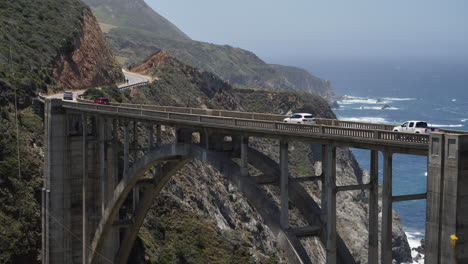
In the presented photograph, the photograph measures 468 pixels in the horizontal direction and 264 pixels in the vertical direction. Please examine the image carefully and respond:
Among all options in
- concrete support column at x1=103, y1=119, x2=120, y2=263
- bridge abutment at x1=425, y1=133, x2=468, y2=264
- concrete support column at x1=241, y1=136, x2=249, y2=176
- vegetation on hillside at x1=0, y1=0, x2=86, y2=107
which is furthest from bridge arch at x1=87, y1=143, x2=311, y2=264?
vegetation on hillside at x1=0, y1=0, x2=86, y2=107

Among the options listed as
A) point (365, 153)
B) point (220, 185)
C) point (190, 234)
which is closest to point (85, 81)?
point (220, 185)

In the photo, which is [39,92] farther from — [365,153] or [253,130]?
[365,153]

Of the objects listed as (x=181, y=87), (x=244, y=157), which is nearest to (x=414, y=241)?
(x=181, y=87)

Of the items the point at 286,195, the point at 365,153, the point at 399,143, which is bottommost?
the point at 365,153

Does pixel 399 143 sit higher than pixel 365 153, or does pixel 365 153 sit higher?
pixel 399 143

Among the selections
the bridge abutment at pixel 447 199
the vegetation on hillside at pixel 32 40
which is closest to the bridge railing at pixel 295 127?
the bridge abutment at pixel 447 199

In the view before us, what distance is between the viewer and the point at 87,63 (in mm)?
83562

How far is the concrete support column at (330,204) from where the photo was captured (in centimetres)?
2798

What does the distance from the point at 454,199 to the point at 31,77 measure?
51511 mm

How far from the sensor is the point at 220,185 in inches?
2842

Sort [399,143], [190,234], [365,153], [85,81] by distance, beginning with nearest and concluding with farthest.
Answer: [399,143]
[190,234]
[85,81]
[365,153]

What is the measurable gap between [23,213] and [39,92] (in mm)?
17189

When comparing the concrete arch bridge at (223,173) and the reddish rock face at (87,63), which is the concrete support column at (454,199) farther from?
the reddish rock face at (87,63)

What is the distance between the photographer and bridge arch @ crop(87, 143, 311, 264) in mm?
30764
